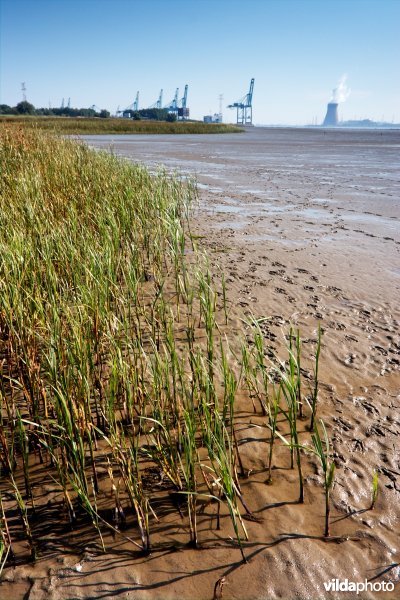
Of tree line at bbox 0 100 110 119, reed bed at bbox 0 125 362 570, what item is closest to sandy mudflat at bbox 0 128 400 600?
reed bed at bbox 0 125 362 570

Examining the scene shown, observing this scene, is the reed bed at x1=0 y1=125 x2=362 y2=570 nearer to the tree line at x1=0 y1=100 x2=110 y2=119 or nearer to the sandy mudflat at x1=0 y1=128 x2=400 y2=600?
the sandy mudflat at x1=0 y1=128 x2=400 y2=600

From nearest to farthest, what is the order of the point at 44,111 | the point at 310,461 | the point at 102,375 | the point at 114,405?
the point at 310,461, the point at 114,405, the point at 102,375, the point at 44,111

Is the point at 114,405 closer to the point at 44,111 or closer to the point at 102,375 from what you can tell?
the point at 102,375

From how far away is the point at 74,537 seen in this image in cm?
195

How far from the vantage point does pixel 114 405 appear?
110 inches

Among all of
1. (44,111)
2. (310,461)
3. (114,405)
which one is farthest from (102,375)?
(44,111)

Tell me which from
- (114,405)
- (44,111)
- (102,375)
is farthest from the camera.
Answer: (44,111)

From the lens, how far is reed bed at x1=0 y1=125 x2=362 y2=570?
77.6 inches

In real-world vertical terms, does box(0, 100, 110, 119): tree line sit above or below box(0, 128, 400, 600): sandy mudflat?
above

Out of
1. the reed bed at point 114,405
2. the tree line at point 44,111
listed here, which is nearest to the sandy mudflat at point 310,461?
the reed bed at point 114,405

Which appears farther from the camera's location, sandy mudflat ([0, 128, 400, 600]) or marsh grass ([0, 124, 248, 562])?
marsh grass ([0, 124, 248, 562])

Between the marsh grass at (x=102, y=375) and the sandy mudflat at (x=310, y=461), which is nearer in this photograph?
the sandy mudflat at (x=310, y=461)

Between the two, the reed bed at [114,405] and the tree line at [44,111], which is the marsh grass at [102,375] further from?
the tree line at [44,111]

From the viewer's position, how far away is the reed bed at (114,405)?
197cm
